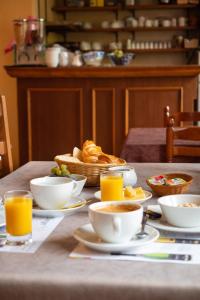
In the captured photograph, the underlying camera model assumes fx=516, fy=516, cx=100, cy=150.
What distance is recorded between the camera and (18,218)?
1082mm

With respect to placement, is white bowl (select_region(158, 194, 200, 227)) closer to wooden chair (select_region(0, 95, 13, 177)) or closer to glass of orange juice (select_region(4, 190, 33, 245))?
glass of orange juice (select_region(4, 190, 33, 245))

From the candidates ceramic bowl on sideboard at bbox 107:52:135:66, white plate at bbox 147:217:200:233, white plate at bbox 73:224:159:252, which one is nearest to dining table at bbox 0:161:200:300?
white plate at bbox 73:224:159:252

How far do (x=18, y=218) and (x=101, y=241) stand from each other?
0.61ft

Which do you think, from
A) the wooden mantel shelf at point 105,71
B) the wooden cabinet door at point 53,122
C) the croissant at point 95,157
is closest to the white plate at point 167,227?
the croissant at point 95,157

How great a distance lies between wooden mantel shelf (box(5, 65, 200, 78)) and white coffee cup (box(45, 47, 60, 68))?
3.0 inches

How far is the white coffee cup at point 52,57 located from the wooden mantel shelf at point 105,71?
0.08 meters

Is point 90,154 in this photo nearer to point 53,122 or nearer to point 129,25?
point 53,122

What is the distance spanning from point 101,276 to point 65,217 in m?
0.42

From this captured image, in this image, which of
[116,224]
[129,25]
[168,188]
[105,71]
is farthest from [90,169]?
[129,25]

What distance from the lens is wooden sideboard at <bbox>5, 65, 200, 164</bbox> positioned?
14.6 ft

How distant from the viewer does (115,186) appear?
1373 millimetres

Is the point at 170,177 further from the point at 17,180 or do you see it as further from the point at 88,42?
the point at 88,42

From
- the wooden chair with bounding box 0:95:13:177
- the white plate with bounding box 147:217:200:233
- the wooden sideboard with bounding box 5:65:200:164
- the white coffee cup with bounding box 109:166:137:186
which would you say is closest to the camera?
the white plate with bounding box 147:217:200:233

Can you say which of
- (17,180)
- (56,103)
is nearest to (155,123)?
(56,103)
